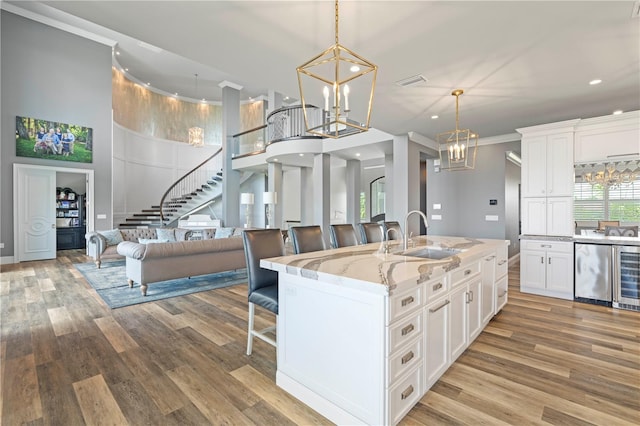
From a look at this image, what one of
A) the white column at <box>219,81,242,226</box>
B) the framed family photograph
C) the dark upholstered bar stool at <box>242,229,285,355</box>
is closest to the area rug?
the dark upholstered bar stool at <box>242,229,285,355</box>

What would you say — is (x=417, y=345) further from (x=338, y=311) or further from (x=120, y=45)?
(x=120, y=45)

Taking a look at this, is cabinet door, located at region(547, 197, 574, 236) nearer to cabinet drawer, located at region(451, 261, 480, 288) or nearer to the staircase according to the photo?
cabinet drawer, located at region(451, 261, 480, 288)

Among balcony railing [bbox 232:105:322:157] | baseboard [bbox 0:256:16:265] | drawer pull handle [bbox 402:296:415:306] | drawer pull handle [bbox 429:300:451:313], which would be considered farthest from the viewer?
balcony railing [bbox 232:105:322:157]

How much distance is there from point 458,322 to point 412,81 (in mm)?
2486

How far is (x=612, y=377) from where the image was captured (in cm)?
222

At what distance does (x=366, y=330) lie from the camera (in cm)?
159

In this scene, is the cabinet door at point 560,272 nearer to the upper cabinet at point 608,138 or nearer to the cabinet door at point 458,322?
the upper cabinet at point 608,138

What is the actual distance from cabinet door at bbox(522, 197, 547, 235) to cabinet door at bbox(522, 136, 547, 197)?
106 mm

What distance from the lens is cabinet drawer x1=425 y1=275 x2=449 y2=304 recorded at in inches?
74.7

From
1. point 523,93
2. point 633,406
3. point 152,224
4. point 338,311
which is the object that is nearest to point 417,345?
point 338,311

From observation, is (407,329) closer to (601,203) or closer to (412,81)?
(412,81)

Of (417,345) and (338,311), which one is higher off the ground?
(338,311)

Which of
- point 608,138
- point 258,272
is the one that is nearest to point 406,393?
point 258,272

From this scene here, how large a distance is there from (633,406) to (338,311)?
202 cm
